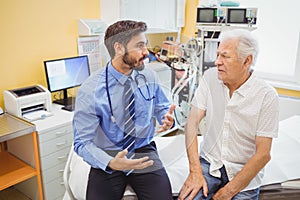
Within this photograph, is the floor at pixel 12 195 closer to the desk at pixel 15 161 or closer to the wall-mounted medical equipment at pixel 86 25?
the desk at pixel 15 161

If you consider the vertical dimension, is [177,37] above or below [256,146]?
above

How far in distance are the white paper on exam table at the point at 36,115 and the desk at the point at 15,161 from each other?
0.23 ft

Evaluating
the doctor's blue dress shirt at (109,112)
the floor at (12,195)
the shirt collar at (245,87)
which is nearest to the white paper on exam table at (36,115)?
the floor at (12,195)

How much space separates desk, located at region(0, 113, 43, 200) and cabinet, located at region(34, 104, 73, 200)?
0.04 metres

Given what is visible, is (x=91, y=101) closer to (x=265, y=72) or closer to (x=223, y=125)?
(x=223, y=125)

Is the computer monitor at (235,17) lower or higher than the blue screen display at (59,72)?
higher

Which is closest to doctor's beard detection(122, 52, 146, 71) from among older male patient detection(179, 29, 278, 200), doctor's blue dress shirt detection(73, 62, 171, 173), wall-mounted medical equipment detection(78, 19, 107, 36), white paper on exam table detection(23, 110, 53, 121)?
doctor's blue dress shirt detection(73, 62, 171, 173)

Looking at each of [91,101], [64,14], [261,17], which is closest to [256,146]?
[91,101]

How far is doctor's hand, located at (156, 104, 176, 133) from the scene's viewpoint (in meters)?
1.17

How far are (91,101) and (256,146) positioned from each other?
843 mm

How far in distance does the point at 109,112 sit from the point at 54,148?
3.76 ft

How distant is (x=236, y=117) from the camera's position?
146 centimetres

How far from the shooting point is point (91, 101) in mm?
1124

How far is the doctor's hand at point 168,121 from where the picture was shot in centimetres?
117
